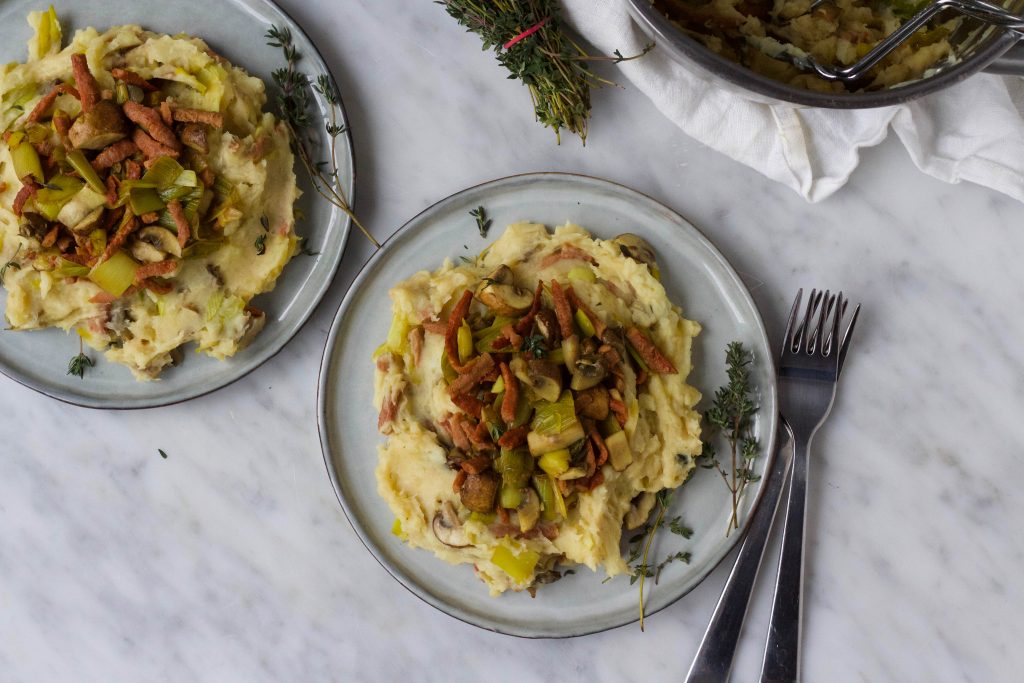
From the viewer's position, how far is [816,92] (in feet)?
7.36

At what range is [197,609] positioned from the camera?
135 inches

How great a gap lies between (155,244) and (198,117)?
1.52ft

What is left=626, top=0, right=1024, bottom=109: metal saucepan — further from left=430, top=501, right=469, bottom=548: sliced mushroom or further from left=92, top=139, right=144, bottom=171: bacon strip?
left=92, top=139, right=144, bottom=171: bacon strip

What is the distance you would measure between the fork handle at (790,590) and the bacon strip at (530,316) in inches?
43.0

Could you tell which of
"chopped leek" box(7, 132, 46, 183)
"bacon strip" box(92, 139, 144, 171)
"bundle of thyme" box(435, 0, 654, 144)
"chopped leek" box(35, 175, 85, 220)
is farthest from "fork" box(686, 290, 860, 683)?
"chopped leek" box(7, 132, 46, 183)

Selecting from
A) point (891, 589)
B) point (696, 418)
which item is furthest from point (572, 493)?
point (891, 589)

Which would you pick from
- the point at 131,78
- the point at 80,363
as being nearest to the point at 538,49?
the point at 131,78

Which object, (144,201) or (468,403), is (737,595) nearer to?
(468,403)

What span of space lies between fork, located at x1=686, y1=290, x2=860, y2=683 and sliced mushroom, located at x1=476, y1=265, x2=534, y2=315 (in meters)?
1.00

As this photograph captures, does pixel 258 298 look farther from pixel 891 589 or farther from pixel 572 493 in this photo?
pixel 891 589

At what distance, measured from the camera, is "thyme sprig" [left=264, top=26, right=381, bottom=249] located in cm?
305

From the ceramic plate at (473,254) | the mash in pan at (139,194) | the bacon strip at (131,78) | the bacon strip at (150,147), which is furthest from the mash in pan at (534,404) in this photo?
the bacon strip at (131,78)

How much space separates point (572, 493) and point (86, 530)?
2102 millimetres

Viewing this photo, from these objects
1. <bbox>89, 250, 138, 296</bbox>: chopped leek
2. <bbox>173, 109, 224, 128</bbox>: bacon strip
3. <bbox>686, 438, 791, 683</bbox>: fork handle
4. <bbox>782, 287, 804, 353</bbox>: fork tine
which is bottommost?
<bbox>686, 438, 791, 683</bbox>: fork handle
